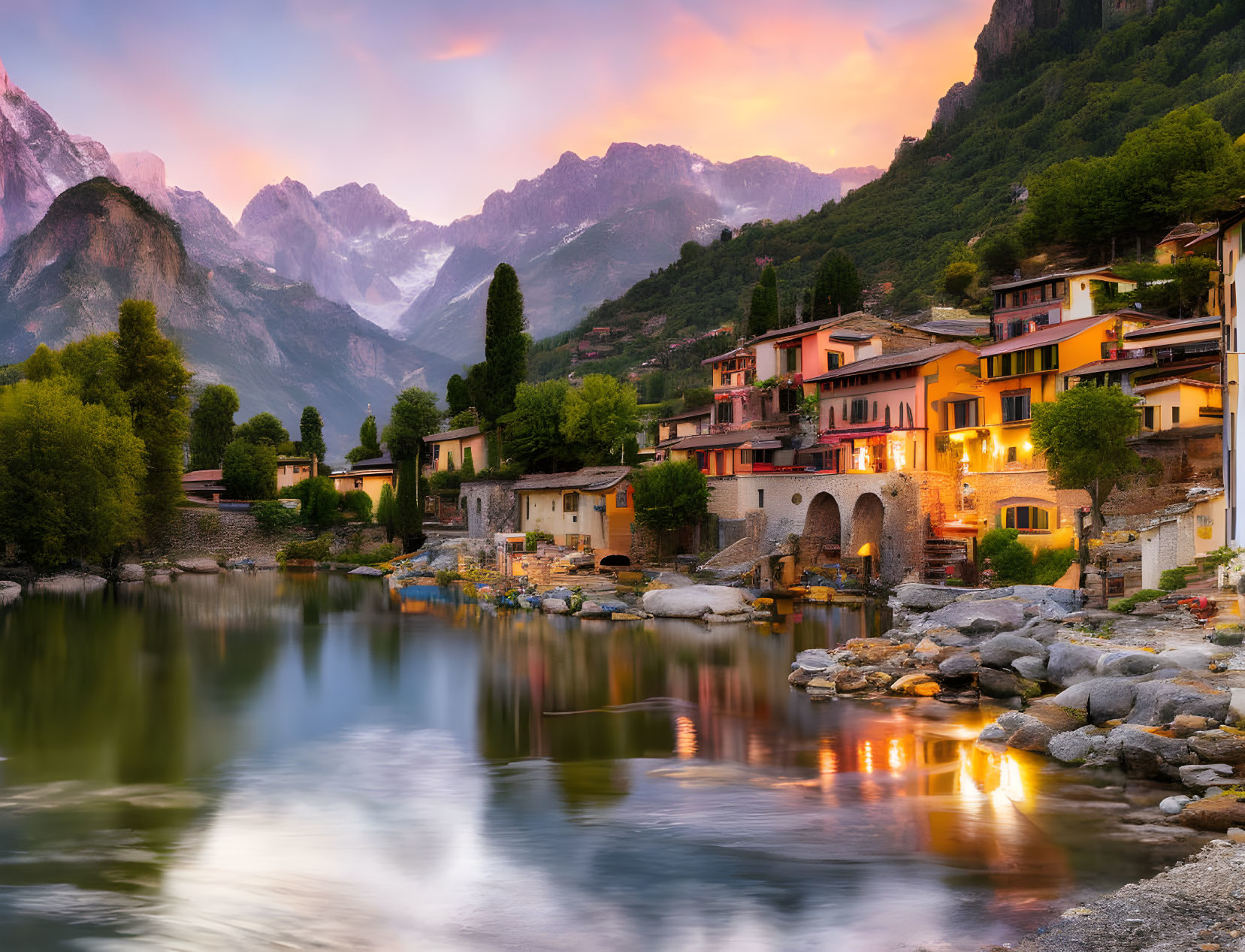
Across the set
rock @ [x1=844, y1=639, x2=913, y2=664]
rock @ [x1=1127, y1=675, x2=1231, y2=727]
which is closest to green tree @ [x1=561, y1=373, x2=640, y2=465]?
rock @ [x1=844, y1=639, x2=913, y2=664]

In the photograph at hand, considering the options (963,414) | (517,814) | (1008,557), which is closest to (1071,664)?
(517,814)

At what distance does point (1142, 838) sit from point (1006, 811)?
6.09ft

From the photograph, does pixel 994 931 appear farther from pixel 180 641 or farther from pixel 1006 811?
pixel 180 641

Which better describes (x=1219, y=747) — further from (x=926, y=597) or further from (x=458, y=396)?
(x=458, y=396)

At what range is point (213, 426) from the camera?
83000 millimetres

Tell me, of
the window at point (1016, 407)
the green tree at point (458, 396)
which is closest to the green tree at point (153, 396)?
the green tree at point (458, 396)

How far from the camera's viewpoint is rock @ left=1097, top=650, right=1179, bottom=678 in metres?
17.8

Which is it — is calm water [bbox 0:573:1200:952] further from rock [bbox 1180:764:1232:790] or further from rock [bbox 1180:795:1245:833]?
rock [bbox 1180:764:1232:790]

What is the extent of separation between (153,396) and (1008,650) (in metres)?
50.5

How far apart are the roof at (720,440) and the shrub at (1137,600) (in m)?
24.2

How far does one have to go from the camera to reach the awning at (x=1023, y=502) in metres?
35.0

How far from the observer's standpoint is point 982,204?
3516 inches

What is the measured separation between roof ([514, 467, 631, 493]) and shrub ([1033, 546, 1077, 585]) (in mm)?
19884

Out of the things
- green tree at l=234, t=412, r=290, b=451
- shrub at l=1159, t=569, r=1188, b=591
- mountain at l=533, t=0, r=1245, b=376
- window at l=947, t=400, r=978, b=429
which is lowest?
shrub at l=1159, t=569, r=1188, b=591
